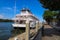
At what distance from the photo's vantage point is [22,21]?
101 feet

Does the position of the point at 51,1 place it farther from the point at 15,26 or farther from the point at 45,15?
the point at 45,15

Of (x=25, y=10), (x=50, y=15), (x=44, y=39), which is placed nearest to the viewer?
(x=44, y=39)

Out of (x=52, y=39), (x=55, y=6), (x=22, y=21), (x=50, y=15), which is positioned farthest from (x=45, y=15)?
(x=52, y=39)

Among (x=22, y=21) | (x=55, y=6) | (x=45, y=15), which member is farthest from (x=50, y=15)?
(x=55, y=6)

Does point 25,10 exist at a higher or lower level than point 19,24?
higher

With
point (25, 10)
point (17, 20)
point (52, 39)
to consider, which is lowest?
point (52, 39)

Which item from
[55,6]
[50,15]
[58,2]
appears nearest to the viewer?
[58,2]

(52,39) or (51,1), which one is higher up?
(51,1)

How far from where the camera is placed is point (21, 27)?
29.8 metres

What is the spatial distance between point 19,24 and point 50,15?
25.1m

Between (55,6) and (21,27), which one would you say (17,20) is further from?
(55,6)

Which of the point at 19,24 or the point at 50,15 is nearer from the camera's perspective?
the point at 19,24

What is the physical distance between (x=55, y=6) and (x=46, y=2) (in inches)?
40.2

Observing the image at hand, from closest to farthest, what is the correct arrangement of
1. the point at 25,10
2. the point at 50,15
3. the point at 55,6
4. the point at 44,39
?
the point at 44,39 < the point at 55,6 < the point at 25,10 < the point at 50,15
